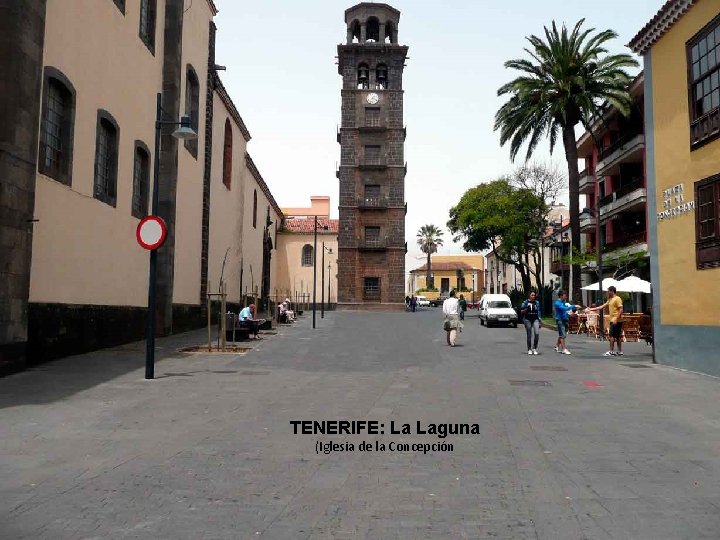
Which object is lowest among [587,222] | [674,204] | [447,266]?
[674,204]

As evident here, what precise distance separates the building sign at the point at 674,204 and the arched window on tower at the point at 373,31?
49.3 meters

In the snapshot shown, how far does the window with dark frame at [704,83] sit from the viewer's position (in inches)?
526

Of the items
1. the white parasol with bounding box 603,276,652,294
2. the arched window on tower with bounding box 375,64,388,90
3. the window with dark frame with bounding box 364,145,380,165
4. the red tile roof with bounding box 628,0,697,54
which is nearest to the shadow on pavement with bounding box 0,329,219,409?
the red tile roof with bounding box 628,0,697,54

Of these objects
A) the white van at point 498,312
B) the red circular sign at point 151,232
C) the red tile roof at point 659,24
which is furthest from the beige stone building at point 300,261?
the red circular sign at point 151,232

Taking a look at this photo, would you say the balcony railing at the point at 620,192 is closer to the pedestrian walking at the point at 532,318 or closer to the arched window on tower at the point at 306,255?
the pedestrian walking at the point at 532,318

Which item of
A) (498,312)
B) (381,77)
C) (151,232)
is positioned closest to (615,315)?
(151,232)

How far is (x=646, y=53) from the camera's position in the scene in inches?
637

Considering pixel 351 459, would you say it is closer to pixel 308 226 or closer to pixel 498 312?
pixel 498 312

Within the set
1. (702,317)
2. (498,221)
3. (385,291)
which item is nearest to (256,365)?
(702,317)

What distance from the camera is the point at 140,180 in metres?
20.5

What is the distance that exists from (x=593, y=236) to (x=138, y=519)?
45.1m

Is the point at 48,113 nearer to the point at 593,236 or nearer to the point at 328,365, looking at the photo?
the point at 328,365

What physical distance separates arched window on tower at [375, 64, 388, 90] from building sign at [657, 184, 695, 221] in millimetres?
47358

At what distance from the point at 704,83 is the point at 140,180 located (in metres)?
15.6
